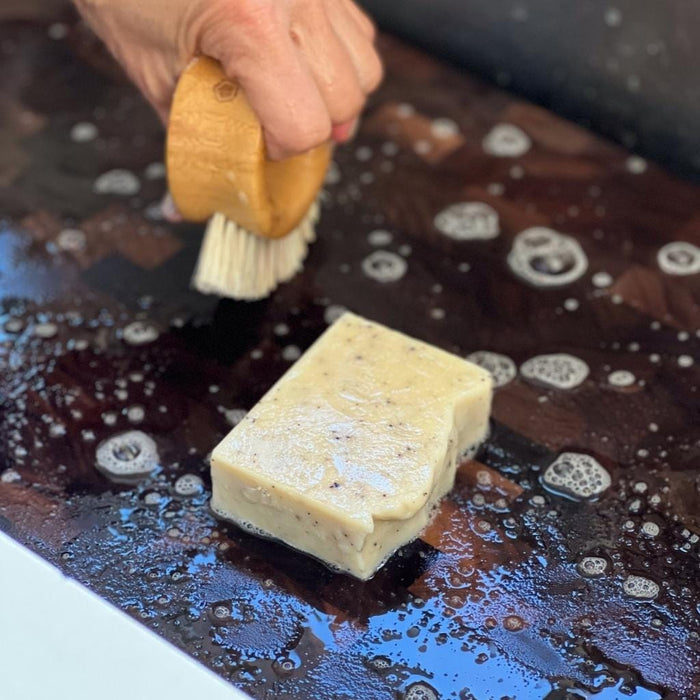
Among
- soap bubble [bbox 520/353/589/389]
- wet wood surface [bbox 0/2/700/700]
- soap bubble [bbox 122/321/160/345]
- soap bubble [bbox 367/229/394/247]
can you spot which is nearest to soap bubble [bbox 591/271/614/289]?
wet wood surface [bbox 0/2/700/700]

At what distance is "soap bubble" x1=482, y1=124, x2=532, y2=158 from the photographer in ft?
4.48

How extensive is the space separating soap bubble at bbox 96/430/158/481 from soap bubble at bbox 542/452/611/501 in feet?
1.13

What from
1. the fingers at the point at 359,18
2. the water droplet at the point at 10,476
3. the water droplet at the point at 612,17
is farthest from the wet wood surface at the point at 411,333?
the fingers at the point at 359,18

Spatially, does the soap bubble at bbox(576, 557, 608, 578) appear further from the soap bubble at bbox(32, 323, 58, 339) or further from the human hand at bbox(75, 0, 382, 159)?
the soap bubble at bbox(32, 323, 58, 339)

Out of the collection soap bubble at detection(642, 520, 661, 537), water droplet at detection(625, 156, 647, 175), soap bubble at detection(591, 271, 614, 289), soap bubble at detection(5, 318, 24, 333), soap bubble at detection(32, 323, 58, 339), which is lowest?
soap bubble at detection(5, 318, 24, 333)

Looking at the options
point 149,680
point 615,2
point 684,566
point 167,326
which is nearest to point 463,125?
point 615,2

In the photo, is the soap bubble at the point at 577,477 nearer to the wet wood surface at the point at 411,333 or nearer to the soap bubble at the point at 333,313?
the wet wood surface at the point at 411,333

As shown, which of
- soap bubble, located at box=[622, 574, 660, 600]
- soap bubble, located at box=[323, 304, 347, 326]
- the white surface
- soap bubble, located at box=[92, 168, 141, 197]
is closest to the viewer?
the white surface

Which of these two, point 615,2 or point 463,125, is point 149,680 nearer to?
point 463,125

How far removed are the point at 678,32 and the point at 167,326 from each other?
666 millimetres

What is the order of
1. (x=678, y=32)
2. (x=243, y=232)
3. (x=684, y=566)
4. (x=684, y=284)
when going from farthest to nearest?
(x=678, y=32), (x=684, y=284), (x=243, y=232), (x=684, y=566)

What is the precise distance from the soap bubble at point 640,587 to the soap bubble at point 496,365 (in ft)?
0.77

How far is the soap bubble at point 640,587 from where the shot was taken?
92cm

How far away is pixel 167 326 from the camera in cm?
114
